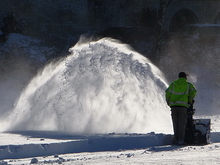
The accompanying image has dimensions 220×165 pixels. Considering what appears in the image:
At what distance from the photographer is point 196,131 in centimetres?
895

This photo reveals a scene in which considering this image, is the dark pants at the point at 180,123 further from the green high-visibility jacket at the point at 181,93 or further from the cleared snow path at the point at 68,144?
the cleared snow path at the point at 68,144

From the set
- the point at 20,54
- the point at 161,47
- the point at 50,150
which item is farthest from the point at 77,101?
the point at 161,47

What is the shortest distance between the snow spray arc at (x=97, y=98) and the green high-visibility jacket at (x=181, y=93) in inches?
70.9

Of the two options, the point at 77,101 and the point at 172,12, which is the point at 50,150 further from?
the point at 172,12

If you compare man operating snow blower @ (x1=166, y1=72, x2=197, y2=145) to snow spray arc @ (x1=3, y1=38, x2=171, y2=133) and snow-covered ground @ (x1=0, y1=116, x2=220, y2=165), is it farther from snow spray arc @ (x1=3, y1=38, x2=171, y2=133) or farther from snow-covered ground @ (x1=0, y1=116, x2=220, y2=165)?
snow spray arc @ (x1=3, y1=38, x2=171, y2=133)

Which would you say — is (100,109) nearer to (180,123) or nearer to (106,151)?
(180,123)

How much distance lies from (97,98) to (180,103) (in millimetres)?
3084

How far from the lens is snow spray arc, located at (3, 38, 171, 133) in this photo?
35.6 ft

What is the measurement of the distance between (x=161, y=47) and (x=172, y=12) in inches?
138

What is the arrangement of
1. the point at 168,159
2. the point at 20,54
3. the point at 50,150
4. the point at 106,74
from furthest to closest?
the point at 20,54 < the point at 106,74 < the point at 50,150 < the point at 168,159

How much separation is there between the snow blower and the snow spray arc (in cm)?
156

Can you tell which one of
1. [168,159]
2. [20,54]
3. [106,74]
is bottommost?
[168,159]

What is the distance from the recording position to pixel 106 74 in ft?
38.9

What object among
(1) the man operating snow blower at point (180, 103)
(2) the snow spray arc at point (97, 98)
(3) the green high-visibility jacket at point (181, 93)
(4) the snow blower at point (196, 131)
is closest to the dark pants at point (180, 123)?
(1) the man operating snow blower at point (180, 103)
